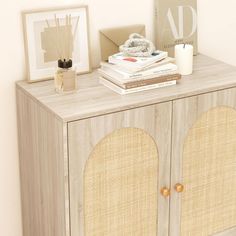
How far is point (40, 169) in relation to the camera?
2193mm

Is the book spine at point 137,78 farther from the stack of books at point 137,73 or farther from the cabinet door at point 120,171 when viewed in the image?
the cabinet door at point 120,171

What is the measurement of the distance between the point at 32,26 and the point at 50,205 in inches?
25.0

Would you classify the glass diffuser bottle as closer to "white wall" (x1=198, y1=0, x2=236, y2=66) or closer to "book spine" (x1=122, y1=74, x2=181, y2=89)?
"book spine" (x1=122, y1=74, x2=181, y2=89)

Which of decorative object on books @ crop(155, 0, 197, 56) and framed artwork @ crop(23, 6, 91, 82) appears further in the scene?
decorative object on books @ crop(155, 0, 197, 56)

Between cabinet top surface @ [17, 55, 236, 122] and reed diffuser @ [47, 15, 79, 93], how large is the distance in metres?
0.03

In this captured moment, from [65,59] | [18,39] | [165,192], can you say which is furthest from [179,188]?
[18,39]

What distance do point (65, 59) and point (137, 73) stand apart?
0.26m

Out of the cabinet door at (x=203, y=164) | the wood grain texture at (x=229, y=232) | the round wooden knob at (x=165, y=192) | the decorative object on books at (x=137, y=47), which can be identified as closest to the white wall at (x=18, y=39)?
the decorative object on books at (x=137, y=47)

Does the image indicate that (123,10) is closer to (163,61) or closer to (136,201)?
(163,61)

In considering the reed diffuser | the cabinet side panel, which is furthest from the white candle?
the cabinet side panel

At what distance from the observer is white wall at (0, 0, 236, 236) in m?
2.22

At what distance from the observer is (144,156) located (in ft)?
7.12

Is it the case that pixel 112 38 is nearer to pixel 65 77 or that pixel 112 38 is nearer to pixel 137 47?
pixel 137 47

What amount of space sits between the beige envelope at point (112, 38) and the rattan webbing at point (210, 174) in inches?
17.4
